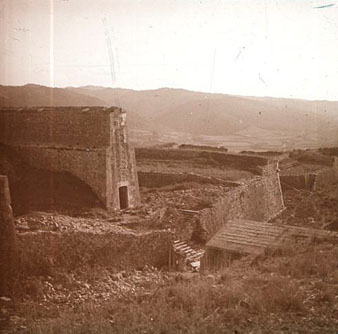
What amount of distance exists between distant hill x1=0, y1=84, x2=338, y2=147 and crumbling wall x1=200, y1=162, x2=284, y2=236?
127 feet

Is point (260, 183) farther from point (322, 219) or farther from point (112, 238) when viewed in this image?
point (112, 238)

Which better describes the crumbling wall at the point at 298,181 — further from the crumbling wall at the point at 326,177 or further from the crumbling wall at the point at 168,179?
the crumbling wall at the point at 168,179

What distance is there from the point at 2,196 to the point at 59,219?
10.9 feet

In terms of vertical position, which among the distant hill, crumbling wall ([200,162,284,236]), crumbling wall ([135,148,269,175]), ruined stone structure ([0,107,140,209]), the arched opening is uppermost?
the distant hill

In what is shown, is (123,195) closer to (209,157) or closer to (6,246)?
(6,246)

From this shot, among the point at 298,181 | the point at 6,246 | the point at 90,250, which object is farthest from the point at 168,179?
the point at 6,246

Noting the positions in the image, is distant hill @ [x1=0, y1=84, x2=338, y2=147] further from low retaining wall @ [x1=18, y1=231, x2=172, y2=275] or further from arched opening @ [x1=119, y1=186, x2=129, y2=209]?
low retaining wall @ [x1=18, y1=231, x2=172, y2=275]

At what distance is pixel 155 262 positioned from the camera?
43.3ft

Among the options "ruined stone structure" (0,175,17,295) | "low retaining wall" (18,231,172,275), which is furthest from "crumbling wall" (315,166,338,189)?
"ruined stone structure" (0,175,17,295)

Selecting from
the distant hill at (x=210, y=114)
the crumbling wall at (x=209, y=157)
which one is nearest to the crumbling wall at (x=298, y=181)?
the crumbling wall at (x=209, y=157)

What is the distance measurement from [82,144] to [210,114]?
61.5m

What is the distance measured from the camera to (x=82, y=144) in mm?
16625

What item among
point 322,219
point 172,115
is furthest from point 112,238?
point 172,115

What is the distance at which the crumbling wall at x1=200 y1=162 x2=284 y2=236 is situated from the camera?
1838 cm
